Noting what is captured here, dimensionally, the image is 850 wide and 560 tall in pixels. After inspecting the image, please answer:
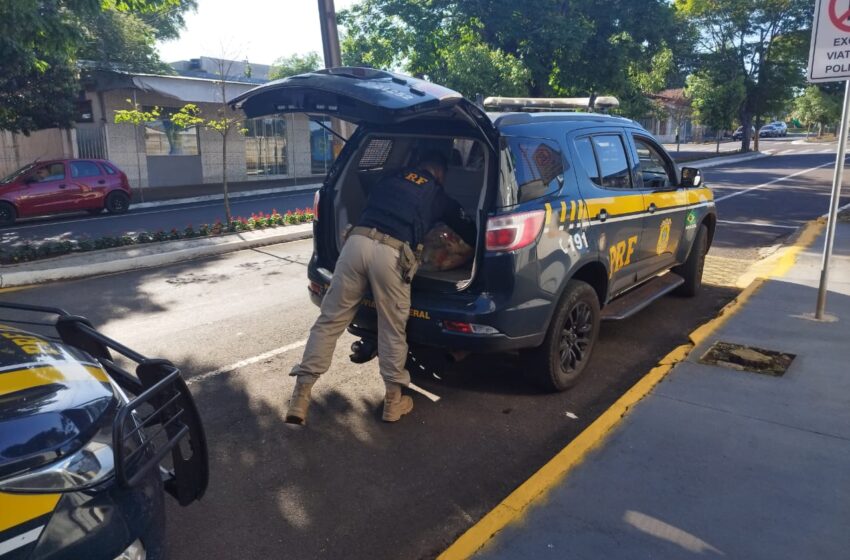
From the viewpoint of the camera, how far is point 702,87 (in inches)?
1394

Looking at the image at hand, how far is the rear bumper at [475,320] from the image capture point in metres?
4.12

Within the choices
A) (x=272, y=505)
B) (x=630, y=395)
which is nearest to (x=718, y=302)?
(x=630, y=395)

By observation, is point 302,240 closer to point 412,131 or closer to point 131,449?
point 412,131

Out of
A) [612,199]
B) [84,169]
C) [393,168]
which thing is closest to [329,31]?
[393,168]

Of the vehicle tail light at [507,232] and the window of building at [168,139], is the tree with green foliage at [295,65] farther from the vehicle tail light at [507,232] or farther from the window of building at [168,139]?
the vehicle tail light at [507,232]

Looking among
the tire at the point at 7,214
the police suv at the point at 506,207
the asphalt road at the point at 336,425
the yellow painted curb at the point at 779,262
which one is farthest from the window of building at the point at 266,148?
the police suv at the point at 506,207

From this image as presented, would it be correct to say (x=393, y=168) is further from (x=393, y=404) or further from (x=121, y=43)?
(x=121, y=43)

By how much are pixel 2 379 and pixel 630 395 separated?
145 inches

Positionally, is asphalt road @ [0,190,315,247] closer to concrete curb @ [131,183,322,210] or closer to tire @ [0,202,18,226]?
tire @ [0,202,18,226]

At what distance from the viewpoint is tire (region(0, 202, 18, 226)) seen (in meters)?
14.5

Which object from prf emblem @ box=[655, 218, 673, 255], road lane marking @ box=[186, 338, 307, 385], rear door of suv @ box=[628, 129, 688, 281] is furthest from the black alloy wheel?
road lane marking @ box=[186, 338, 307, 385]

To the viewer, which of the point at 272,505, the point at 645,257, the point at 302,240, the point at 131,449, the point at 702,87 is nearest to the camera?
the point at 131,449

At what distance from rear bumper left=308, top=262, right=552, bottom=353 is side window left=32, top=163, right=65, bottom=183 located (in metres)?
13.7

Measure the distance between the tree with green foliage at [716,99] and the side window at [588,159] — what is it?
33884mm
